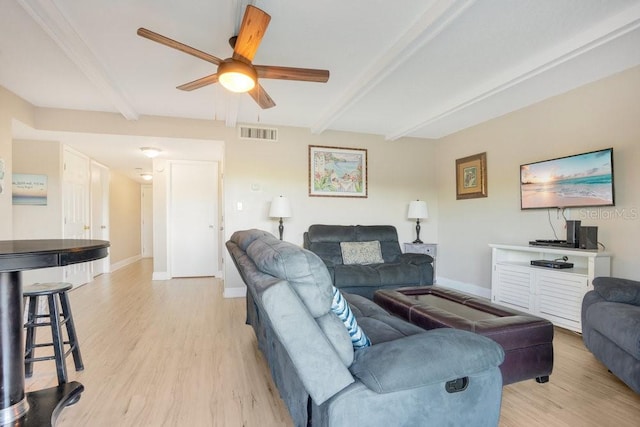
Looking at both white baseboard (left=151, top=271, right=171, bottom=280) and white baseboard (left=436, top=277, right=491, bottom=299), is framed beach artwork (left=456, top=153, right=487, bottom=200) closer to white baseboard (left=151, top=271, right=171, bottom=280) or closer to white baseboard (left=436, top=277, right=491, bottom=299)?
white baseboard (left=436, top=277, right=491, bottom=299)

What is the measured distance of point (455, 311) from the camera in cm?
228

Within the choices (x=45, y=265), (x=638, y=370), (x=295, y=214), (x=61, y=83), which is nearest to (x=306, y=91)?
(x=295, y=214)

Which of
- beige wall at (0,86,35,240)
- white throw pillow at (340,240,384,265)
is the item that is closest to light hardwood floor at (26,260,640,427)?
beige wall at (0,86,35,240)

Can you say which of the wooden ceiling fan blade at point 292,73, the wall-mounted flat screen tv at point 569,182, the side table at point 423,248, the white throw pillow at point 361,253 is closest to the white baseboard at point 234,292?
the white throw pillow at point 361,253

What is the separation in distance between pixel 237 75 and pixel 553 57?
2.47 m

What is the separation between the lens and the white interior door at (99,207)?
565 cm

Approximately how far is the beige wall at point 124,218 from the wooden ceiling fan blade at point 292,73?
5.68m

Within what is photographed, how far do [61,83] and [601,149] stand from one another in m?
5.21

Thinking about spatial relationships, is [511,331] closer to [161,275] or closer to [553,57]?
[553,57]

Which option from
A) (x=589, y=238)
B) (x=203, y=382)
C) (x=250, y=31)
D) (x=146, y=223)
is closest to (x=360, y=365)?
(x=203, y=382)

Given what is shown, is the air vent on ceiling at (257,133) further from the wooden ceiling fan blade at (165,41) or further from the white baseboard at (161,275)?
the white baseboard at (161,275)

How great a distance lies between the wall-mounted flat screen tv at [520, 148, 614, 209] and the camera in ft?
9.53

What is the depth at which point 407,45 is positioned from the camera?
234 centimetres

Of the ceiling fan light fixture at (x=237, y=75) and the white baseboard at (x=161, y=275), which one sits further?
the white baseboard at (x=161, y=275)
